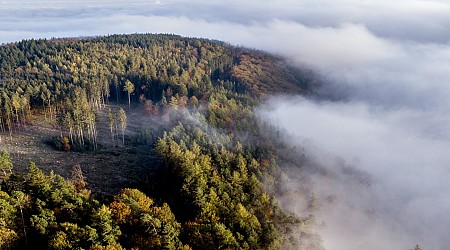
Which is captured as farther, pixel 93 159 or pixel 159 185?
pixel 93 159

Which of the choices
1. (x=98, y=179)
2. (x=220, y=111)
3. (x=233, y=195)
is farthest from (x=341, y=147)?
(x=98, y=179)

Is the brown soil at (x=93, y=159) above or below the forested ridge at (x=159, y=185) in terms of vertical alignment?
below

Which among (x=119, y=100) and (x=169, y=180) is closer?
(x=169, y=180)

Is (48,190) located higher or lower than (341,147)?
higher

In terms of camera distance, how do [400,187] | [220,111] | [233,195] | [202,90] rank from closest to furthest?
[233,195], [220,111], [400,187], [202,90]

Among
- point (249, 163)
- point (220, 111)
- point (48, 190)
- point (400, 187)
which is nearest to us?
point (48, 190)

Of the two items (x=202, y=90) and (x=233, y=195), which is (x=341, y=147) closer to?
(x=202, y=90)

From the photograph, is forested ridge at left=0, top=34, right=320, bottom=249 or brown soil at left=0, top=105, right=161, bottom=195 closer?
forested ridge at left=0, top=34, right=320, bottom=249

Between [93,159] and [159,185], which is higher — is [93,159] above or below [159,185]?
below

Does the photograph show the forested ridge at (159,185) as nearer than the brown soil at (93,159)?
Yes

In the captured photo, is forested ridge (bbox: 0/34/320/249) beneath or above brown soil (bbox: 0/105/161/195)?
above

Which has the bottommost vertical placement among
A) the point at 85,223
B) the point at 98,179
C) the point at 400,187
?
the point at 400,187
